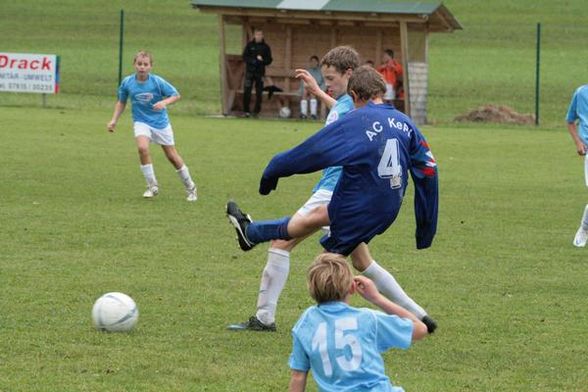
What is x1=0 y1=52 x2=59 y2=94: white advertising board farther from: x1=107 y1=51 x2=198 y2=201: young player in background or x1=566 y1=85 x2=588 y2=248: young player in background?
x1=566 y1=85 x2=588 y2=248: young player in background

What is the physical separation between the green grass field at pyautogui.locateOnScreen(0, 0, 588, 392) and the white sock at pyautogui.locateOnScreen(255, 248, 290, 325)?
0.59 ft

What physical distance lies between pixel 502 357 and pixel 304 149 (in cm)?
179

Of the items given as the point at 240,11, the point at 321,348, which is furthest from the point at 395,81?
the point at 321,348

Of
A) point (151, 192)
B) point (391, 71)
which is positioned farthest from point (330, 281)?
point (391, 71)

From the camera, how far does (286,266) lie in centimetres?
834

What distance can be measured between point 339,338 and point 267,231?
8.62ft

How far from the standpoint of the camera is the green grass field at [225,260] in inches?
292

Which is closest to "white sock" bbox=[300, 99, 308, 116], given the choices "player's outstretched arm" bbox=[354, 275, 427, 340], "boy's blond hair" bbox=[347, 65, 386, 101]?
"boy's blond hair" bbox=[347, 65, 386, 101]

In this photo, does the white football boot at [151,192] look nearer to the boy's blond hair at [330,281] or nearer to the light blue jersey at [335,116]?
the light blue jersey at [335,116]

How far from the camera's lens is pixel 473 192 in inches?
678

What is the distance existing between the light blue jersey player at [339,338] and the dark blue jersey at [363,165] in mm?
1945

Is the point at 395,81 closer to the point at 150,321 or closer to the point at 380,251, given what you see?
the point at 380,251

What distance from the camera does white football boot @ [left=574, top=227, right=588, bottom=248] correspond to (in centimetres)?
1260

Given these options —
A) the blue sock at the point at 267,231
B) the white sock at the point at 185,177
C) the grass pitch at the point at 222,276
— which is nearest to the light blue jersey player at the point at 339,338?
the grass pitch at the point at 222,276
